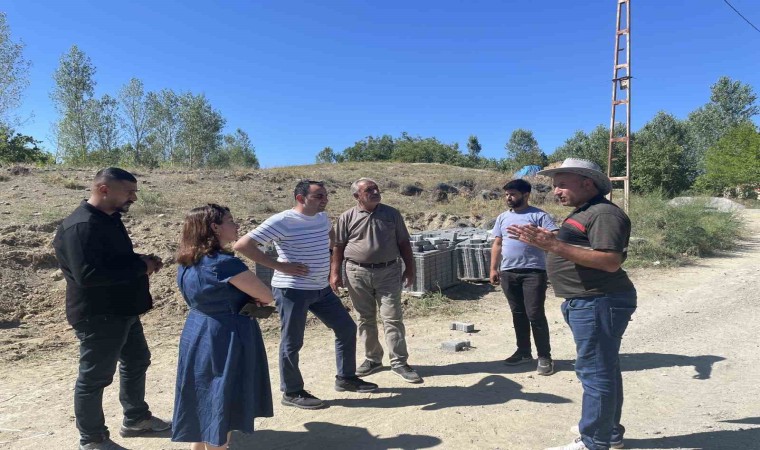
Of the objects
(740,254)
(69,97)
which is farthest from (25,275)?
(69,97)

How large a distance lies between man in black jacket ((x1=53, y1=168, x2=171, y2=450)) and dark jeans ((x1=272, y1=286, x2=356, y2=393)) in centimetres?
110

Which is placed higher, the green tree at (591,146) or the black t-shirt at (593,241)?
the green tree at (591,146)

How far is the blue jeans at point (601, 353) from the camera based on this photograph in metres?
3.04

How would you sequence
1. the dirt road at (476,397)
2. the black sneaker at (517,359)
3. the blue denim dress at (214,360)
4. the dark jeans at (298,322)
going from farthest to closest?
the black sneaker at (517,359) < the dark jeans at (298,322) < the dirt road at (476,397) < the blue denim dress at (214,360)

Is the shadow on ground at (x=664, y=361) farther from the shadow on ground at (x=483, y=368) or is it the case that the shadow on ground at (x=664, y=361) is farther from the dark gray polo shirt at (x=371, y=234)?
the dark gray polo shirt at (x=371, y=234)

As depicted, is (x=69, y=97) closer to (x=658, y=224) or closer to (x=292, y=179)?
(x=292, y=179)

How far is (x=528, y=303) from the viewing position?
5.00 metres

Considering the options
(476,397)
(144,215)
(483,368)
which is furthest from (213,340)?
(144,215)

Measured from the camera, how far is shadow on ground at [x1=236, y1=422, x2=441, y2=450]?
3.53m

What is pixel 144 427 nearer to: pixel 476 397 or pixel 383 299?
pixel 383 299

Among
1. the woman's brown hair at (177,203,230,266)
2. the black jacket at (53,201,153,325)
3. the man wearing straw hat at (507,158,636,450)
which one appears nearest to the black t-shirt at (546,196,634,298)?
the man wearing straw hat at (507,158,636,450)

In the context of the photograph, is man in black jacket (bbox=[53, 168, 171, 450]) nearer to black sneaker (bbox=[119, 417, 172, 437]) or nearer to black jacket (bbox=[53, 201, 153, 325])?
black jacket (bbox=[53, 201, 153, 325])

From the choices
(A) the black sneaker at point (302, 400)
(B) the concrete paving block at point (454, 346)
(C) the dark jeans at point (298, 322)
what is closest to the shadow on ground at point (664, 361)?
(B) the concrete paving block at point (454, 346)

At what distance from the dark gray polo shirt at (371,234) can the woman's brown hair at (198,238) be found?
2002 mm
